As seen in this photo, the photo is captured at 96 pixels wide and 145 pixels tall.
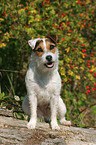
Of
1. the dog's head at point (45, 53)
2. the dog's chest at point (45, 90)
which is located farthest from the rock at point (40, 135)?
the dog's head at point (45, 53)

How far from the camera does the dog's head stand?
9.15ft

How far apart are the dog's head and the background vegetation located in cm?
156

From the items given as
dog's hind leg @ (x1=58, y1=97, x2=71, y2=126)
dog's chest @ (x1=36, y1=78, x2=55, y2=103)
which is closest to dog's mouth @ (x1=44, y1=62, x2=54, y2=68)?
dog's chest @ (x1=36, y1=78, x2=55, y2=103)

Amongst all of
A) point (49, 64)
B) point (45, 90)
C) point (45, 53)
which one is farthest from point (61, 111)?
point (45, 53)

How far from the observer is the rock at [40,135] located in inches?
103

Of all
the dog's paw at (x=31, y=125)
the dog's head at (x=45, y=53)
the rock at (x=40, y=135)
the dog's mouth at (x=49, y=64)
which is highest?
the dog's head at (x=45, y=53)

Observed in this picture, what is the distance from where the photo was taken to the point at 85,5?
19.2 feet

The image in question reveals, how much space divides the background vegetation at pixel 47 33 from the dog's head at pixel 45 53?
1563 millimetres

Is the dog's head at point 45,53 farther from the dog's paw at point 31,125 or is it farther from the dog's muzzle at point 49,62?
the dog's paw at point 31,125

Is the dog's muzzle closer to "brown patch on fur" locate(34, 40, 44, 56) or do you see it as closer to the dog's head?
the dog's head

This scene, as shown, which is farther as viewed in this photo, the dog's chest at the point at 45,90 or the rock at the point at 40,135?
the dog's chest at the point at 45,90

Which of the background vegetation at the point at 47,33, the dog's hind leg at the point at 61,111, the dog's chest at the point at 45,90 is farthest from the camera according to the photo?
the background vegetation at the point at 47,33

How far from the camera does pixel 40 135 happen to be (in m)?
2.80

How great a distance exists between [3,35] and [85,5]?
285 cm
